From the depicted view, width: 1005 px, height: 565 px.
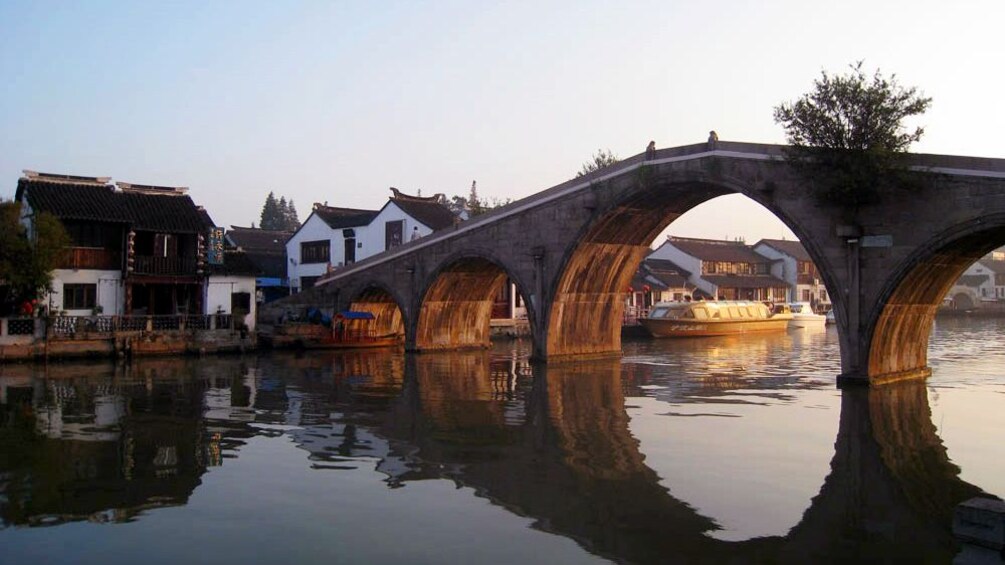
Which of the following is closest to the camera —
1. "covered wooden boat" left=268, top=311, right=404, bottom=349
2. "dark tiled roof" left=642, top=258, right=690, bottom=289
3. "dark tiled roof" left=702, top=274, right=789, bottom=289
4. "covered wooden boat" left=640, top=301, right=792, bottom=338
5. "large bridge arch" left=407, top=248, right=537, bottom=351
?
"large bridge arch" left=407, top=248, right=537, bottom=351

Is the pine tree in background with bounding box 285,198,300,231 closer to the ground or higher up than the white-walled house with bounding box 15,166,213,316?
higher up

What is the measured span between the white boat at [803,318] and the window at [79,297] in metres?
40.7

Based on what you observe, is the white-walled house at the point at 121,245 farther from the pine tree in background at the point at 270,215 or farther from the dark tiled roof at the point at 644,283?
the pine tree in background at the point at 270,215

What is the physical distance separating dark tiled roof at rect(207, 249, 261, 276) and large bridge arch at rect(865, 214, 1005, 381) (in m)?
24.0

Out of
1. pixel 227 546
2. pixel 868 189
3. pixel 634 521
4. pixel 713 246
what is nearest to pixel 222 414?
pixel 227 546

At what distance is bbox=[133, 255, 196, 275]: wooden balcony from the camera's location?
32.3 metres

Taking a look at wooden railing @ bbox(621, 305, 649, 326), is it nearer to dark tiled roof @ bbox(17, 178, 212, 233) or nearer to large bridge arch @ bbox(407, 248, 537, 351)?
large bridge arch @ bbox(407, 248, 537, 351)

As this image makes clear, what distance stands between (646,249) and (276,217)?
81.6 meters

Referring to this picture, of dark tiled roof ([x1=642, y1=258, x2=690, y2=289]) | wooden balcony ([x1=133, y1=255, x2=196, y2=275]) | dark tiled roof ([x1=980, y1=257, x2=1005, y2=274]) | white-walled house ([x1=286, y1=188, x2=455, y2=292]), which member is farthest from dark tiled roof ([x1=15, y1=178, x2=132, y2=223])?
dark tiled roof ([x1=980, y1=257, x2=1005, y2=274])

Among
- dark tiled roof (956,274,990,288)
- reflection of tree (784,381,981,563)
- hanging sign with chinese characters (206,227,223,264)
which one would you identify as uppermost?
dark tiled roof (956,274,990,288)

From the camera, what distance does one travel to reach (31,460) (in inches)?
498

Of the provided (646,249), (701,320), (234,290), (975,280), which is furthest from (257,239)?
(975,280)

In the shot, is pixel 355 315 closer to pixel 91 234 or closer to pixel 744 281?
pixel 91 234

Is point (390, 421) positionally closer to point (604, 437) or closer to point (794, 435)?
point (604, 437)
